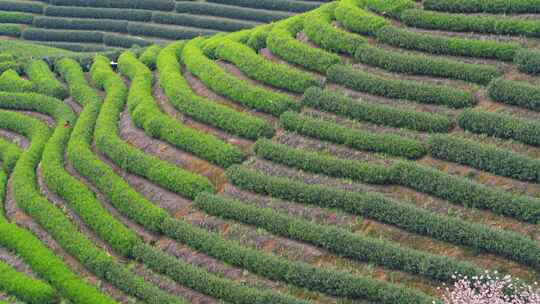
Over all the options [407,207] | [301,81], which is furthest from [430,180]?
[301,81]

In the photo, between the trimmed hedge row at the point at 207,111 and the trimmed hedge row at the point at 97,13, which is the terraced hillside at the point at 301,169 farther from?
the trimmed hedge row at the point at 97,13

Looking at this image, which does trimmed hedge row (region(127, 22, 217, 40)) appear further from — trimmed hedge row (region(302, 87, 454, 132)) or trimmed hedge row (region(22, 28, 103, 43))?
trimmed hedge row (region(302, 87, 454, 132))

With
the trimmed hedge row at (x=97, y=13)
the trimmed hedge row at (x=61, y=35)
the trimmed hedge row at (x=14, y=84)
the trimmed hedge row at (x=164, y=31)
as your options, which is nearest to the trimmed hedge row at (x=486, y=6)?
the trimmed hedge row at (x=14, y=84)

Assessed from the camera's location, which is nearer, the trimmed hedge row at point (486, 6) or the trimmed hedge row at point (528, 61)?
the trimmed hedge row at point (528, 61)

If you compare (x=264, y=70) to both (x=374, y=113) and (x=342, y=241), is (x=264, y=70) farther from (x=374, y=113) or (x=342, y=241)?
(x=342, y=241)

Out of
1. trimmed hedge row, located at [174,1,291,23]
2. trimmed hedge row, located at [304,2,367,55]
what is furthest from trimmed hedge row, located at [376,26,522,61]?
trimmed hedge row, located at [174,1,291,23]

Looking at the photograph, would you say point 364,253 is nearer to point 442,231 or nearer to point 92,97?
point 442,231
